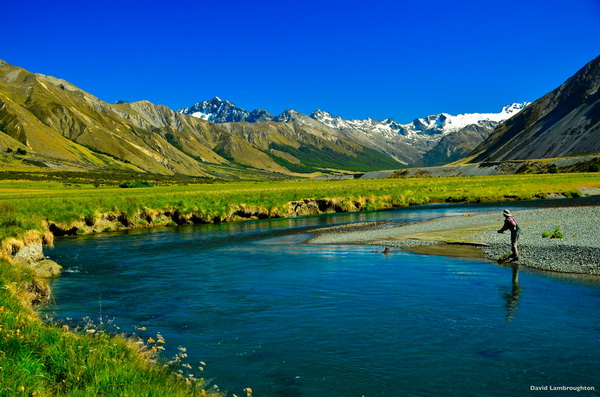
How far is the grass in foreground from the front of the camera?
7.38 m

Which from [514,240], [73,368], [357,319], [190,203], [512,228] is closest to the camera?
[73,368]

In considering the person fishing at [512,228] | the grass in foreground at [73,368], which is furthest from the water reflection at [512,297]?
the grass in foreground at [73,368]

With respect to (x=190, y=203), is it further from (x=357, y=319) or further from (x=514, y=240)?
(x=357, y=319)

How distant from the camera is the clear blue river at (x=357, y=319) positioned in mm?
11133

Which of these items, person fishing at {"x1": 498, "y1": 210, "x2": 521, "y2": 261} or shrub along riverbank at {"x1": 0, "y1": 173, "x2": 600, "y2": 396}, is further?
person fishing at {"x1": 498, "y1": 210, "x2": 521, "y2": 261}

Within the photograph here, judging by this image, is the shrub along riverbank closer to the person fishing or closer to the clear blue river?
the clear blue river

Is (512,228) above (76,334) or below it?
above

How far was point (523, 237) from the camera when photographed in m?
32.2

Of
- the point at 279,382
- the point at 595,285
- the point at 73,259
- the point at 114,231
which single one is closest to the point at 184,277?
the point at 73,259

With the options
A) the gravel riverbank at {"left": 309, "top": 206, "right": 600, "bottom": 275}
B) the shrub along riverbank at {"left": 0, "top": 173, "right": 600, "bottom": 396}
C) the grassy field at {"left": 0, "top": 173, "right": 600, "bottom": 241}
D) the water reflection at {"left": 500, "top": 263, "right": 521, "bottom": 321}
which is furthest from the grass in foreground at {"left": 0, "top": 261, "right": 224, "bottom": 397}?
the gravel riverbank at {"left": 309, "top": 206, "right": 600, "bottom": 275}

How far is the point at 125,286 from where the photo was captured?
73.5ft

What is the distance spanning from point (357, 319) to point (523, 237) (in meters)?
21.8

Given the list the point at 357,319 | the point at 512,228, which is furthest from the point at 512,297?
the point at 512,228

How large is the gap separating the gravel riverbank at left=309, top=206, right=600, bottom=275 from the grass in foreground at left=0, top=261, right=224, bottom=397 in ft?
67.7
